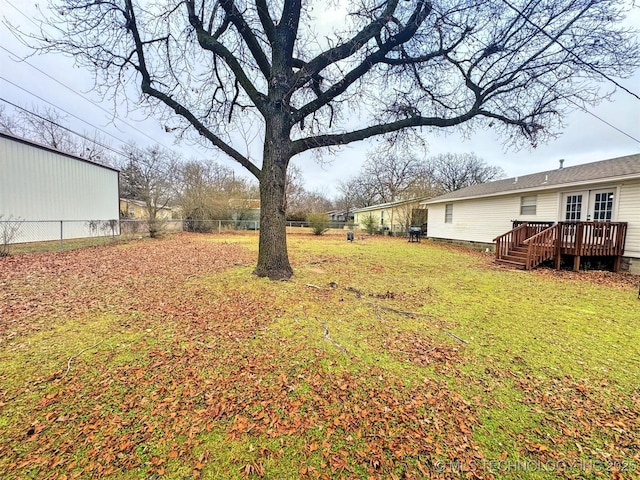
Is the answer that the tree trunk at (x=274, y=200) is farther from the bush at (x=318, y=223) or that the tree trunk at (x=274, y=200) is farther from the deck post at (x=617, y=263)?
the bush at (x=318, y=223)

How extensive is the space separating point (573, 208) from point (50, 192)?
2169cm

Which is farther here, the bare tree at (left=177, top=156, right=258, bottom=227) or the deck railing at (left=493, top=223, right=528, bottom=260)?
the bare tree at (left=177, top=156, right=258, bottom=227)

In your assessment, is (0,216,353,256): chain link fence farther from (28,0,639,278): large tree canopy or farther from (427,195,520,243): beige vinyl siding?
(427,195,520,243): beige vinyl siding

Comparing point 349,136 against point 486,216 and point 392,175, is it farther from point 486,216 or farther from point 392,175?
point 392,175

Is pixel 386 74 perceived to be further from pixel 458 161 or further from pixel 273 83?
pixel 458 161

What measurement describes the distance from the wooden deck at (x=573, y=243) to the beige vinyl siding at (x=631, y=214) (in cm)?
19

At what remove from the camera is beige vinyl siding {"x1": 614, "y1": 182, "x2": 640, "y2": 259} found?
7.67 metres

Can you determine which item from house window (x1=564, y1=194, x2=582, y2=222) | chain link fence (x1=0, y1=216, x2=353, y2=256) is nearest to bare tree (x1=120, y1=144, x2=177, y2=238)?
chain link fence (x1=0, y1=216, x2=353, y2=256)

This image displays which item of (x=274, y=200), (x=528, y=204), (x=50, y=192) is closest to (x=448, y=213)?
(x=528, y=204)

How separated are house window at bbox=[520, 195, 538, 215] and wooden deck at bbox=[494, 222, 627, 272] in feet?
10.4

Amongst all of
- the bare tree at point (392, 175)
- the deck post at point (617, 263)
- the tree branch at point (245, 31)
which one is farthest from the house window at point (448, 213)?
the bare tree at point (392, 175)

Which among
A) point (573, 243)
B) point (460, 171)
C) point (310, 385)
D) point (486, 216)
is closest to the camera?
point (310, 385)

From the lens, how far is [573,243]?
26.6ft

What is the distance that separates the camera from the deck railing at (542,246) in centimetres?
820
